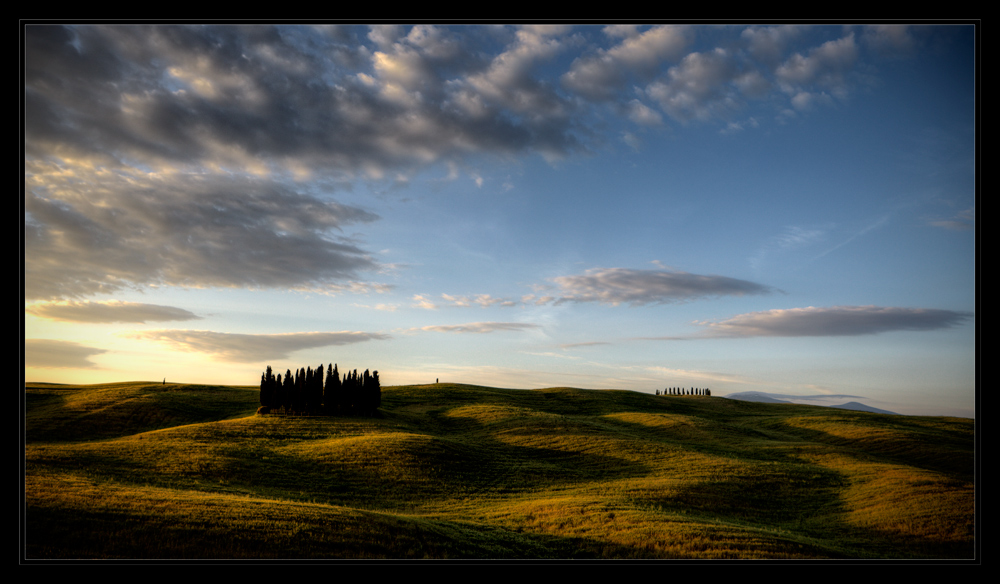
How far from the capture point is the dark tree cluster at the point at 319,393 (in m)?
72.6

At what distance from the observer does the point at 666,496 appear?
36.5 m

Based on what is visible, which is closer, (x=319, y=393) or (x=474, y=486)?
(x=474, y=486)

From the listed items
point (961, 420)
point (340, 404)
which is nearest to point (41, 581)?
point (340, 404)

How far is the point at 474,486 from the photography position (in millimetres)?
40688

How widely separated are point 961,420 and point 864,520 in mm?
86867

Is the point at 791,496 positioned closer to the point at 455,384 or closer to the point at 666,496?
the point at 666,496

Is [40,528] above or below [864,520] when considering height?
above

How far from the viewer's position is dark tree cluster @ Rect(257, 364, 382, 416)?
238ft

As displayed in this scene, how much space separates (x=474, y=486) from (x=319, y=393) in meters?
40.6

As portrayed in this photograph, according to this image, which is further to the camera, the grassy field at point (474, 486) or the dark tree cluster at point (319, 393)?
the dark tree cluster at point (319, 393)

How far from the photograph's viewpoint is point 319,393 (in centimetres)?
7319

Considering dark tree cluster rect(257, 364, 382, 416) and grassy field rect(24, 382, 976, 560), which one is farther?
dark tree cluster rect(257, 364, 382, 416)

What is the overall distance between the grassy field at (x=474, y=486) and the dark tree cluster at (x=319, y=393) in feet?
12.3

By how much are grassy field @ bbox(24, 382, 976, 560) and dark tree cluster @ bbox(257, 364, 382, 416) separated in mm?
3749
